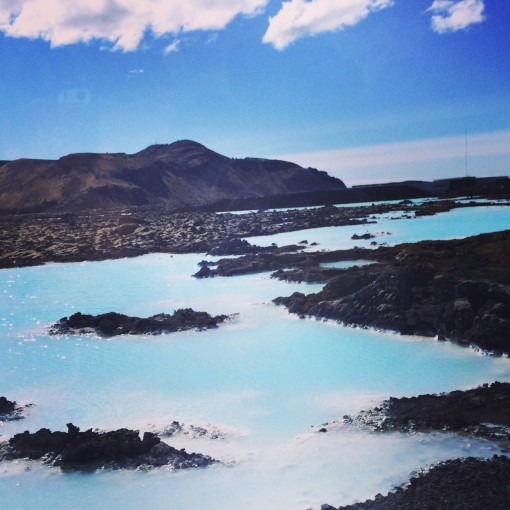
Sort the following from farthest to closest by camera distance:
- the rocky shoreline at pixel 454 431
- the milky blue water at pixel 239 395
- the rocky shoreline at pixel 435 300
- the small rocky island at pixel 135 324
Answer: the small rocky island at pixel 135 324
the rocky shoreline at pixel 435 300
the milky blue water at pixel 239 395
the rocky shoreline at pixel 454 431

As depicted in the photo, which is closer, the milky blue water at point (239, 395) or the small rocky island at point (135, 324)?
the milky blue water at point (239, 395)

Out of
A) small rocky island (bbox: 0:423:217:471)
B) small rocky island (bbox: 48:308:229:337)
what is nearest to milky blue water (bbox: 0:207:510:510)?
small rocky island (bbox: 0:423:217:471)

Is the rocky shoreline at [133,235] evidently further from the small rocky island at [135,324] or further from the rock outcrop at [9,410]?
the rock outcrop at [9,410]

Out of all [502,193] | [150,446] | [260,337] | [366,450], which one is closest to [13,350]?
[260,337]

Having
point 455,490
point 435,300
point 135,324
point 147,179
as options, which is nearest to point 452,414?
point 455,490

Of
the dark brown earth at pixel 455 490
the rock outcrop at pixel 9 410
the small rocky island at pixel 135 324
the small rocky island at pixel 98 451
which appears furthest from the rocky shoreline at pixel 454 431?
the small rocky island at pixel 135 324

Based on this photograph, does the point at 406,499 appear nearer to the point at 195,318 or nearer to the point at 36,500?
the point at 36,500

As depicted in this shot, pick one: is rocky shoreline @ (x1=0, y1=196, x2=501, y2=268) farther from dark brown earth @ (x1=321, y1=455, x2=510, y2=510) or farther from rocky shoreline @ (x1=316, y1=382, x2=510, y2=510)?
dark brown earth @ (x1=321, y1=455, x2=510, y2=510)
